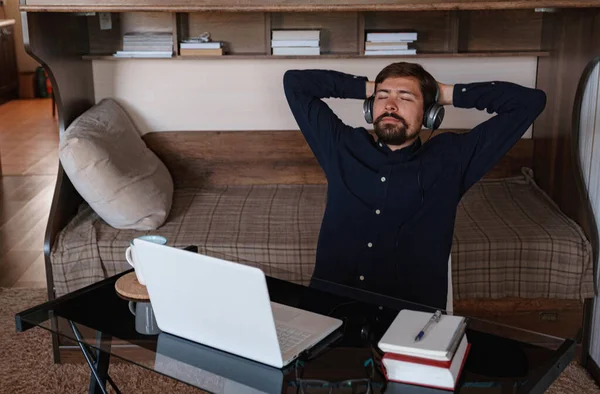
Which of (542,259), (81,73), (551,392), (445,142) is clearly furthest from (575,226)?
(81,73)

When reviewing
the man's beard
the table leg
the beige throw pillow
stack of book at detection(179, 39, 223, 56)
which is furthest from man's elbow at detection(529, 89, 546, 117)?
stack of book at detection(179, 39, 223, 56)

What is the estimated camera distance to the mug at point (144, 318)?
5.81 ft

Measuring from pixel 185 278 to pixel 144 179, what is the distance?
1.62 m

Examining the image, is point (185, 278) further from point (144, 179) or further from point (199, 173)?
point (199, 173)

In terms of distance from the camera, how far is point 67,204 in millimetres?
3066

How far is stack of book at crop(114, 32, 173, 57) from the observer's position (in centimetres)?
340

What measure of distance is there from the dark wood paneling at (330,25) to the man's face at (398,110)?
135cm

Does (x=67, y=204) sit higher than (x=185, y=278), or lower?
lower

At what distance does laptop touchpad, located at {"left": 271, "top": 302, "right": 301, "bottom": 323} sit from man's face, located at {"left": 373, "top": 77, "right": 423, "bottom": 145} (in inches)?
23.8

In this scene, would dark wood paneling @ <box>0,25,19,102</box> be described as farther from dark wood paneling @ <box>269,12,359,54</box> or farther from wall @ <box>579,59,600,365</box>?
wall @ <box>579,59,600,365</box>

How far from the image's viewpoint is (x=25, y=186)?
550cm

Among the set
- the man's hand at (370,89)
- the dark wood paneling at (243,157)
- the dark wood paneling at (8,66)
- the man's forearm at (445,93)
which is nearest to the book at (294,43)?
the dark wood paneling at (243,157)

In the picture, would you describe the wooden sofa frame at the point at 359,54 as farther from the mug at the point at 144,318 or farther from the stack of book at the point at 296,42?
the mug at the point at 144,318

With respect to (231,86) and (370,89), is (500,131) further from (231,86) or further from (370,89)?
(231,86)
